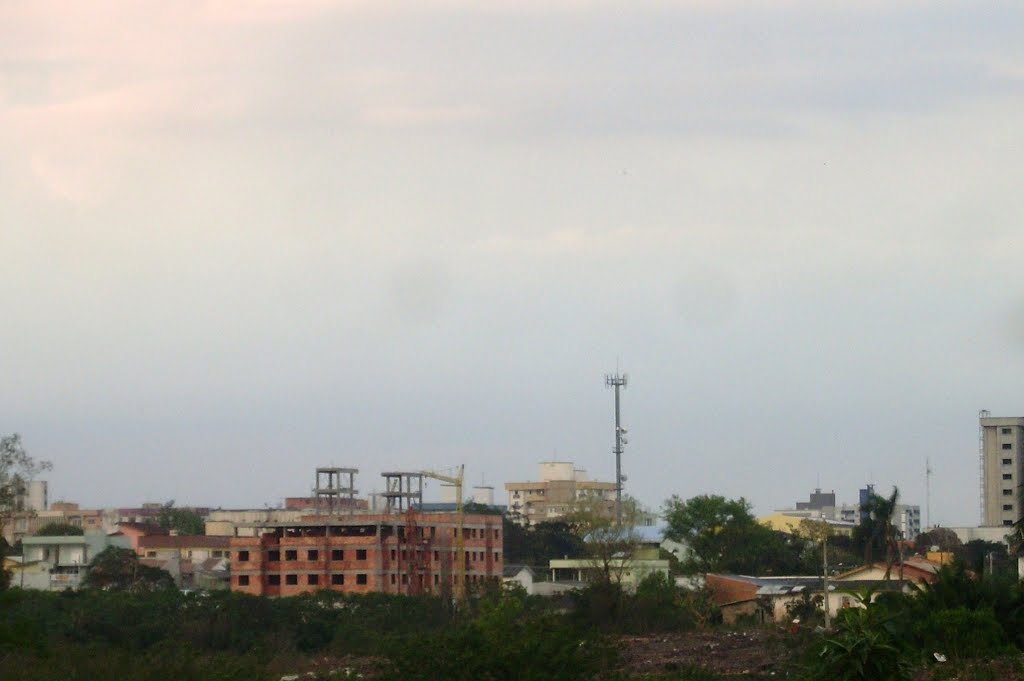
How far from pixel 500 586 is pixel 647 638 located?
871 inches

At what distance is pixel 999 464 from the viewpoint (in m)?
130

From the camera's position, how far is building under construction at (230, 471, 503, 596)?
254 feet

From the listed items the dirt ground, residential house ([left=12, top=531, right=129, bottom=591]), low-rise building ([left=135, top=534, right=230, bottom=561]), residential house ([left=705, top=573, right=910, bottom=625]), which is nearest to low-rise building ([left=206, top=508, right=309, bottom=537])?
low-rise building ([left=135, top=534, right=230, bottom=561])

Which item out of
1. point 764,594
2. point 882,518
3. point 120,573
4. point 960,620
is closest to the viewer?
point 960,620

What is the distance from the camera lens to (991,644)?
32875mm

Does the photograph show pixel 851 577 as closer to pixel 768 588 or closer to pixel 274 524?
pixel 768 588

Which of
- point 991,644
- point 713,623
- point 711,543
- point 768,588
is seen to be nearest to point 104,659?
point 991,644

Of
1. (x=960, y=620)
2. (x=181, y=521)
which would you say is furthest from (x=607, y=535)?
(x=181, y=521)

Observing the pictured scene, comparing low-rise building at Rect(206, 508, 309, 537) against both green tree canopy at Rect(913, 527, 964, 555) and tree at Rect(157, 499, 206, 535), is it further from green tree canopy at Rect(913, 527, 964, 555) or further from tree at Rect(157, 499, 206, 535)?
green tree canopy at Rect(913, 527, 964, 555)

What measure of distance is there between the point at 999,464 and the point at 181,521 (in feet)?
224

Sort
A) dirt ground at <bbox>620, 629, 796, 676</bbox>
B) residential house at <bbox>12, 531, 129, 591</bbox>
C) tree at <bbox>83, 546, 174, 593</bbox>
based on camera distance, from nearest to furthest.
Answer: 1. dirt ground at <bbox>620, 629, 796, 676</bbox>
2. tree at <bbox>83, 546, 174, 593</bbox>
3. residential house at <bbox>12, 531, 129, 591</bbox>

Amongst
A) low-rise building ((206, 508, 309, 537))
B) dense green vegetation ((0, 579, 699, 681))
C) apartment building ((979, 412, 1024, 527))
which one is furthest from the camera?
apartment building ((979, 412, 1024, 527))

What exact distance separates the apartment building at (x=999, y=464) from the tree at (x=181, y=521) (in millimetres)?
63683

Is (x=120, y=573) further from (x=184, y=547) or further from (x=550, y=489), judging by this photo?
(x=550, y=489)
